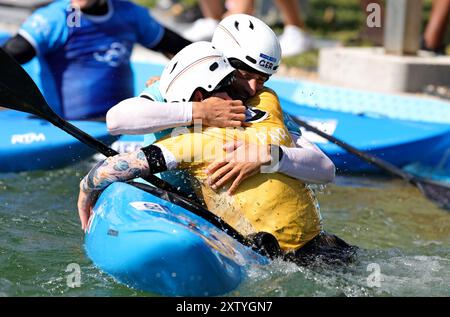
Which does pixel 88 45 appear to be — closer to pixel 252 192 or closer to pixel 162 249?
pixel 252 192

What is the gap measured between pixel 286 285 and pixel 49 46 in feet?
9.89

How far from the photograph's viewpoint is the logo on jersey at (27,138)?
6.01m

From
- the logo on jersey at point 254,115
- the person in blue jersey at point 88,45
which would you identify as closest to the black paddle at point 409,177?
the person in blue jersey at point 88,45

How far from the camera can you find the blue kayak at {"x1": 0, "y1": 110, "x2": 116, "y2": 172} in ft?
19.5

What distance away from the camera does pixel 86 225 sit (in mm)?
3734

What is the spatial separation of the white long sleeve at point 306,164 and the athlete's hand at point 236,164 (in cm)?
8

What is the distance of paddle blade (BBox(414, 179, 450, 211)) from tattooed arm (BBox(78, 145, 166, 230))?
266 cm

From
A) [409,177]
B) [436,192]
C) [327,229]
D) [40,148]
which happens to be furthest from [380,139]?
[40,148]

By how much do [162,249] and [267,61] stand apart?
1.04 m

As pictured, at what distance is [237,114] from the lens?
359 centimetres

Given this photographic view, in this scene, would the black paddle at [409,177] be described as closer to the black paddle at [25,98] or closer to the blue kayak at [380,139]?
the blue kayak at [380,139]

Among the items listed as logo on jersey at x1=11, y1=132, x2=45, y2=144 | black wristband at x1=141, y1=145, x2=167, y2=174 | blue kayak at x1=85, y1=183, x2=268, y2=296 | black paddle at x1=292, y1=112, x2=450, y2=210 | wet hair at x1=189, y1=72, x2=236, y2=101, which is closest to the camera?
blue kayak at x1=85, y1=183, x2=268, y2=296

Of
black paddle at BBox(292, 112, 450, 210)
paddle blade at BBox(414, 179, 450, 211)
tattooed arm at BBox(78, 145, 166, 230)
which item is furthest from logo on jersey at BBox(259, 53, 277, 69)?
paddle blade at BBox(414, 179, 450, 211)

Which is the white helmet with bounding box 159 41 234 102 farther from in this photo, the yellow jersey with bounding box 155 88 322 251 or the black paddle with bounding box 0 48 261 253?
the black paddle with bounding box 0 48 261 253
